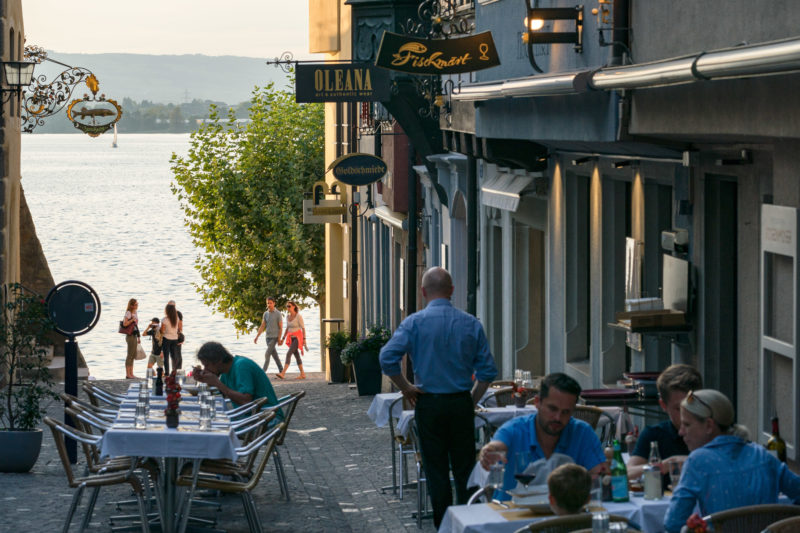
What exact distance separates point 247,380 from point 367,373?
12.4 m

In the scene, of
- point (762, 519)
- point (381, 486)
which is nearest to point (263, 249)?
point (381, 486)

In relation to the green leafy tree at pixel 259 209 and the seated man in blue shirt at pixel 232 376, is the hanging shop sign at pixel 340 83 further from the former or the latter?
the green leafy tree at pixel 259 209

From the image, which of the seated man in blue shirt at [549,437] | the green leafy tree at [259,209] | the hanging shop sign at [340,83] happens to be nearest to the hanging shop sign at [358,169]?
the hanging shop sign at [340,83]

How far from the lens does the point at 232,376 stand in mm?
12422

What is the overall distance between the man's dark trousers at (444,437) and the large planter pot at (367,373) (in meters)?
14.9

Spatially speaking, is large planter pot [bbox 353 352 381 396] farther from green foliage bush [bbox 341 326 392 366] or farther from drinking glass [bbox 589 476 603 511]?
drinking glass [bbox 589 476 603 511]

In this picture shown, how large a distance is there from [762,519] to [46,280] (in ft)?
96.4

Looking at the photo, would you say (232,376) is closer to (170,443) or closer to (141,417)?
(141,417)

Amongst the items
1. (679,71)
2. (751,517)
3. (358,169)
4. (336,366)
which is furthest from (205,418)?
(336,366)

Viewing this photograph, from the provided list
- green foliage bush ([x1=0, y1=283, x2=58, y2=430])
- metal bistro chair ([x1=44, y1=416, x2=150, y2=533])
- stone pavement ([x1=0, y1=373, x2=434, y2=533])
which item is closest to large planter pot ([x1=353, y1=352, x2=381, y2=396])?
stone pavement ([x1=0, y1=373, x2=434, y2=533])

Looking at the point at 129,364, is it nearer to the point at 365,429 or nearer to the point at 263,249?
the point at 365,429

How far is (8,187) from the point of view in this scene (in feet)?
80.1

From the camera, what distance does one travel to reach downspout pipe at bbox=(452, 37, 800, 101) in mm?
6262

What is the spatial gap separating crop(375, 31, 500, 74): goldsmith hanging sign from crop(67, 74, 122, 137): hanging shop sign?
40.1ft
